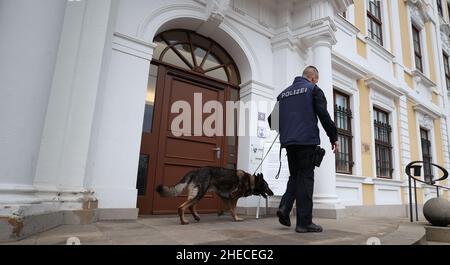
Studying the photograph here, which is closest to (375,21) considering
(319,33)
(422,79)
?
(422,79)

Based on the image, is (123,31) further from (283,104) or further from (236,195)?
(236,195)

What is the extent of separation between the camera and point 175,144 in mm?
4879

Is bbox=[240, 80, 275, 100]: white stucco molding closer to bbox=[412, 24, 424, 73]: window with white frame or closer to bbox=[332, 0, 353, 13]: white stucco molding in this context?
bbox=[332, 0, 353, 13]: white stucco molding

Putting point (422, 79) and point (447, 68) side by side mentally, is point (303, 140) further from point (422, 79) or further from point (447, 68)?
point (447, 68)

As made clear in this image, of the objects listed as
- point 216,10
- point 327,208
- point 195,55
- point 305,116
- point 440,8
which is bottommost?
point 327,208

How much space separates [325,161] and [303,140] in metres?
2.72

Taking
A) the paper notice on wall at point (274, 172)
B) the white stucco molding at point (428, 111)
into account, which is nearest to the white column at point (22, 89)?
the paper notice on wall at point (274, 172)

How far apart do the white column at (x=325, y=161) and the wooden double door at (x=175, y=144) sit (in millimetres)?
1757

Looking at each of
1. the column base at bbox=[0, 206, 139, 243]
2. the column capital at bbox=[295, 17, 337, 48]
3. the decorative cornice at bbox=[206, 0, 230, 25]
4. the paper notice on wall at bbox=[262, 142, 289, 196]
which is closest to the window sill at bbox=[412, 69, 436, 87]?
the column capital at bbox=[295, 17, 337, 48]

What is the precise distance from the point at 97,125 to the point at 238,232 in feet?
7.04

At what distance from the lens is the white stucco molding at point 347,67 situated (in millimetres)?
7281

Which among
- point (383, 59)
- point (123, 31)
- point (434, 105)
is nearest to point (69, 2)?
point (123, 31)

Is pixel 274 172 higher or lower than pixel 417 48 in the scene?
lower

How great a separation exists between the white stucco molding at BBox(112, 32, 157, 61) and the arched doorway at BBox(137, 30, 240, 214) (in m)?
0.57
